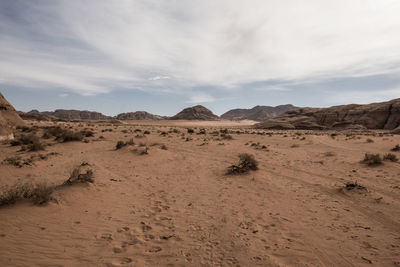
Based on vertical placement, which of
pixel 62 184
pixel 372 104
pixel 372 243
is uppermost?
pixel 372 104

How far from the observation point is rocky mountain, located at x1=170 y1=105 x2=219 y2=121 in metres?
123

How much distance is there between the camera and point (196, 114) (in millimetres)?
125500

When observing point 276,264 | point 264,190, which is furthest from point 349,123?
point 276,264

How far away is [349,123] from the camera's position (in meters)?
48.7

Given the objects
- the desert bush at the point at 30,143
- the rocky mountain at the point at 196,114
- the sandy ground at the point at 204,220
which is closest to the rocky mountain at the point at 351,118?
A: the sandy ground at the point at 204,220

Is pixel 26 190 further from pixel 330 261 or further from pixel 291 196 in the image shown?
pixel 291 196

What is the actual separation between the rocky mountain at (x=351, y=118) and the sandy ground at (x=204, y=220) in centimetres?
4591

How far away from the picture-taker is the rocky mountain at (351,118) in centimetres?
4683

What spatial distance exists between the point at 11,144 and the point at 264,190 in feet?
46.6

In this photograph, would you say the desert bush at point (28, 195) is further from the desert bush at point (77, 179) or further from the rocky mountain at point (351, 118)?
the rocky mountain at point (351, 118)

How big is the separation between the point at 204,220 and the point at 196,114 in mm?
121297

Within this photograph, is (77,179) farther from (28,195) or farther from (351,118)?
(351,118)

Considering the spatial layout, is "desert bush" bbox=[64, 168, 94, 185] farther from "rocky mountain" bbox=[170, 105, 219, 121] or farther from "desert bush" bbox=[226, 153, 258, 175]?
"rocky mountain" bbox=[170, 105, 219, 121]

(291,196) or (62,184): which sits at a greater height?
(62,184)
